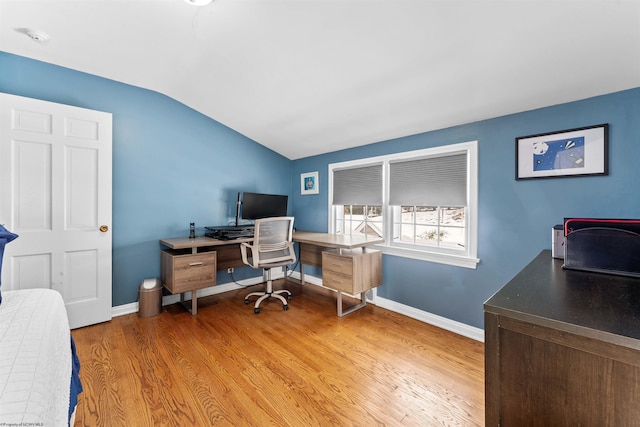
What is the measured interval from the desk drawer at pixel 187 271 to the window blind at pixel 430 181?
2217 mm

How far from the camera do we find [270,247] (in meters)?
2.95

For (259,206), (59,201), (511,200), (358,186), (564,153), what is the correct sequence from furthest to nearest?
1. (259,206)
2. (358,186)
3. (59,201)
4. (511,200)
5. (564,153)

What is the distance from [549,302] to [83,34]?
10.9ft

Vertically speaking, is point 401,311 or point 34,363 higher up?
point 34,363

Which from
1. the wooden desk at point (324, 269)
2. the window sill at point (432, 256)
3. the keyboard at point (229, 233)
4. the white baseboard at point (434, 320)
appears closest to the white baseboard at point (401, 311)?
the white baseboard at point (434, 320)

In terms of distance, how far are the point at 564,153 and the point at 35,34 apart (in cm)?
412

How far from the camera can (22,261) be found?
2232 millimetres

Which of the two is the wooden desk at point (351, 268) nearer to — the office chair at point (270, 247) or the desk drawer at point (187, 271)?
the office chair at point (270, 247)

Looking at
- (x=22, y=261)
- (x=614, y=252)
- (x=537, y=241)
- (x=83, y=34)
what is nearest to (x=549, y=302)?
(x=614, y=252)

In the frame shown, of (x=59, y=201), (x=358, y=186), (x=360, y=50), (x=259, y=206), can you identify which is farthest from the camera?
(x=259, y=206)

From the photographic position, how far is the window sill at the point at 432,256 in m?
2.41

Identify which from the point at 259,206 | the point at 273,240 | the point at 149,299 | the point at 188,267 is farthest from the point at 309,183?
the point at 149,299

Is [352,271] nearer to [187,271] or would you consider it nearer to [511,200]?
[511,200]

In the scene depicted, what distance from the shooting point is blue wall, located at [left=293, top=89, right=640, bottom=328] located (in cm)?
172
